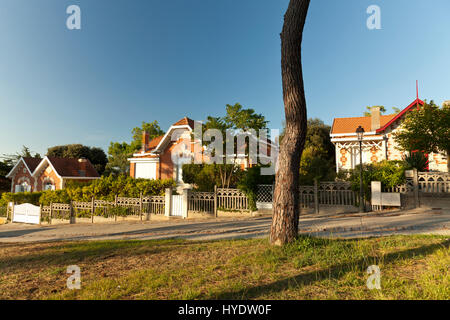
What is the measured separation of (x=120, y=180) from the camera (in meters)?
16.8

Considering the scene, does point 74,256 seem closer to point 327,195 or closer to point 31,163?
point 327,195

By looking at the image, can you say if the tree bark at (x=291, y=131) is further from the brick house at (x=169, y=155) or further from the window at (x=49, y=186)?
the window at (x=49, y=186)

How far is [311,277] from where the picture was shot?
388 centimetres

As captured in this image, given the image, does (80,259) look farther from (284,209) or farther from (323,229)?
(323,229)

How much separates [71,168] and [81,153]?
63.2 ft

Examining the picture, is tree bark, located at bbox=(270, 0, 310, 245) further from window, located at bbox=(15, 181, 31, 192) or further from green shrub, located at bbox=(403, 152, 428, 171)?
window, located at bbox=(15, 181, 31, 192)

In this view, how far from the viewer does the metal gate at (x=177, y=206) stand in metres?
14.4

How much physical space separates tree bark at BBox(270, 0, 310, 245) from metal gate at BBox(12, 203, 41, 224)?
19747mm

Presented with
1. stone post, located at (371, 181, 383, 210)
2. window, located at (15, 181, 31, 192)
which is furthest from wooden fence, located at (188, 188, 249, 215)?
window, located at (15, 181, 31, 192)

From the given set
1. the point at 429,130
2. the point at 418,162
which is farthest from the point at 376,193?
the point at 429,130

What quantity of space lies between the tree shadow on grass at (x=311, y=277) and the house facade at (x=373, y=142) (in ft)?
54.5
